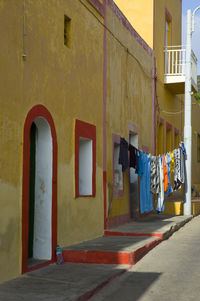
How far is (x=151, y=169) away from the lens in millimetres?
15695

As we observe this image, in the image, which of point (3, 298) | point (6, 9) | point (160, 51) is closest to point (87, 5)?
point (6, 9)

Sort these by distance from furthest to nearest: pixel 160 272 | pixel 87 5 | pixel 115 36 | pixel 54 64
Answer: pixel 115 36
pixel 87 5
pixel 54 64
pixel 160 272

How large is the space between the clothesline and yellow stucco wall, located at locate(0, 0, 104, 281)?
1827 millimetres

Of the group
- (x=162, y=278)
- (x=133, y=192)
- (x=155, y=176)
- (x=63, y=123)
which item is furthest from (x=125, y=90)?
(x=162, y=278)

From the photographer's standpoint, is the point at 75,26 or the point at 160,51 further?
the point at 160,51

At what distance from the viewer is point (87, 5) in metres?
11.5


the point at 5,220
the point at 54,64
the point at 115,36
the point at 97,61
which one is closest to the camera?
the point at 5,220

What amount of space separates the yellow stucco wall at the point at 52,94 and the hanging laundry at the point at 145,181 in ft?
8.30

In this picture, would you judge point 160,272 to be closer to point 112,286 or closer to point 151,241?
point 112,286

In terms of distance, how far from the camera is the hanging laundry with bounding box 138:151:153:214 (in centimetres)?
1468

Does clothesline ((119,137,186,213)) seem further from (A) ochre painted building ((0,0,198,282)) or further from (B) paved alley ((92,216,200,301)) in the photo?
(B) paved alley ((92,216,200,301))

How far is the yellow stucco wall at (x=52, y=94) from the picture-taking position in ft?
24.6

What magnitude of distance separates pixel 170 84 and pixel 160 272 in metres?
13.0

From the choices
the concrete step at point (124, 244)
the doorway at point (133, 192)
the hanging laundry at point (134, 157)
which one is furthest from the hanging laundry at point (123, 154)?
the doorway at point (133, 192)
